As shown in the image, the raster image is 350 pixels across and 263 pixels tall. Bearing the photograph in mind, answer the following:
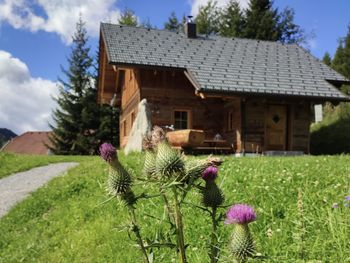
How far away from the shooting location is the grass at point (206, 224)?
12.2 ft

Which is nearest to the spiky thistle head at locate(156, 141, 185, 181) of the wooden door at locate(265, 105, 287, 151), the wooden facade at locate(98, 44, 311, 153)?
the wooden facade at locate(98, 44, 311, 153)

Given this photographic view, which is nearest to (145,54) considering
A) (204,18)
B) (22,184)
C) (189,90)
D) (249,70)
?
(189,90)

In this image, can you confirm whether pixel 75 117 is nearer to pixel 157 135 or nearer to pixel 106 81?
pixel 106 81

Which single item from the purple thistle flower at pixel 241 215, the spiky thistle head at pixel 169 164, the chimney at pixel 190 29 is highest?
the chimney at pixel 190 29

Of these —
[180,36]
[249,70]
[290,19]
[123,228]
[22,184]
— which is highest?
[290,19]

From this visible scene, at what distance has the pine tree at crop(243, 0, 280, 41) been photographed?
41.7 metres

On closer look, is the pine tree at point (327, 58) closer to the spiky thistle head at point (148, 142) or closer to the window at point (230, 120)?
the window at point (230, 120)

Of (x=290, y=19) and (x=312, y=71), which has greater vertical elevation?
(x=290, y=19)

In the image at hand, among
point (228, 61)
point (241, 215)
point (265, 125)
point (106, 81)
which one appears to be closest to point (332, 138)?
point (265, 125)

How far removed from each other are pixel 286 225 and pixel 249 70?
16471mm

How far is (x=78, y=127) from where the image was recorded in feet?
103

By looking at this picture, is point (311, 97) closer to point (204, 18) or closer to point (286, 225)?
point (286, 225)

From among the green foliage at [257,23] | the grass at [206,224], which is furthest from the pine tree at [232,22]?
the grass at [206,224]

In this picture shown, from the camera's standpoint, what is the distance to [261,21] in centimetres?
4166
